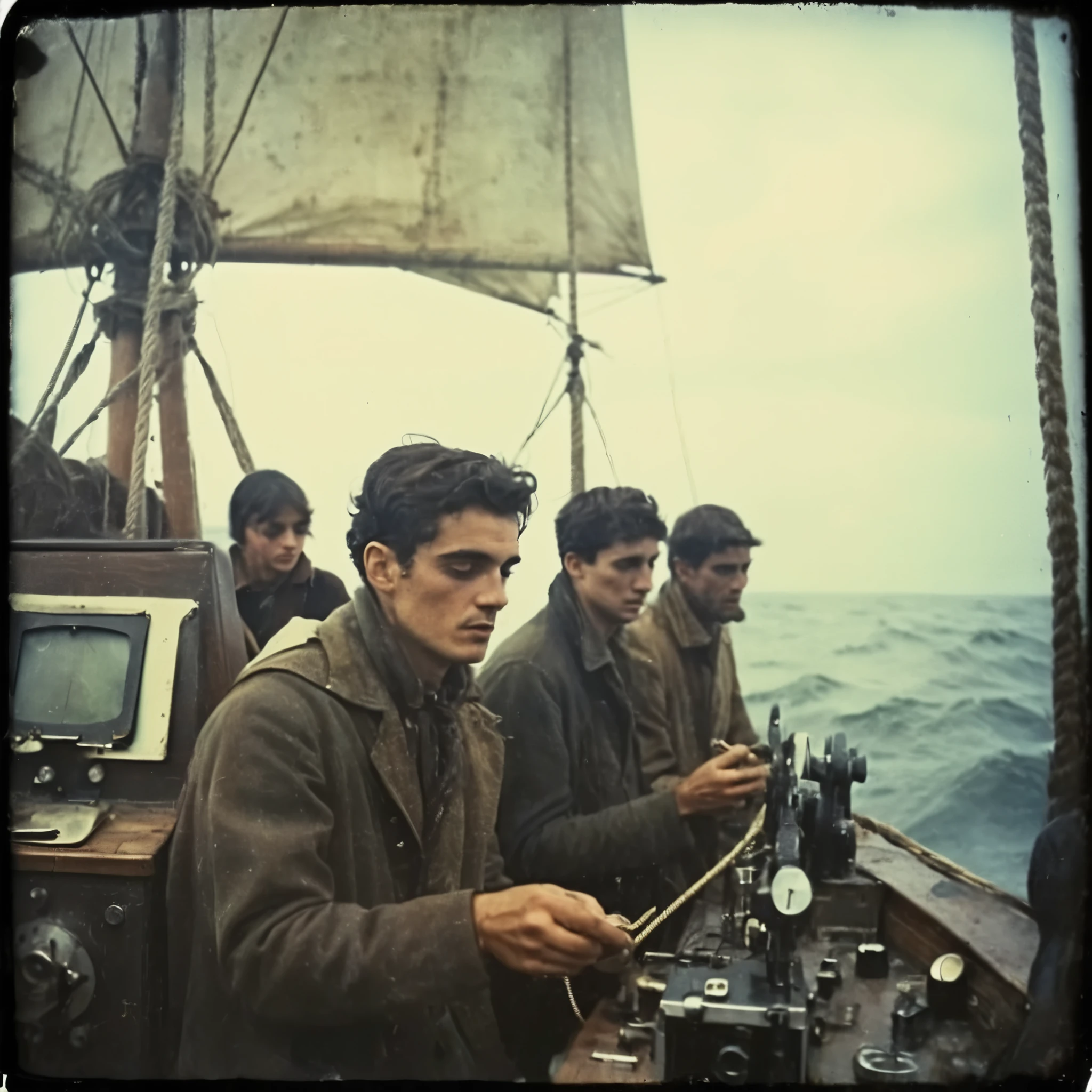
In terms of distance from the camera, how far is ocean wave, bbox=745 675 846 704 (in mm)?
2260

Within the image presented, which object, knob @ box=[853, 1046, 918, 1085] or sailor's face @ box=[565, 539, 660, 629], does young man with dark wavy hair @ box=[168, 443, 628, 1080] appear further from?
knob @ box=[853, 1046, 918, 1085]

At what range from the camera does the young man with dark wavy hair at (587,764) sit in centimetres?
225

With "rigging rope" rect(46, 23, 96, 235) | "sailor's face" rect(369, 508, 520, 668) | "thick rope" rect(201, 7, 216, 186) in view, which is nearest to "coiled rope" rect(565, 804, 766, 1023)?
"sailor's face" rect(369, 508, 520, 668)

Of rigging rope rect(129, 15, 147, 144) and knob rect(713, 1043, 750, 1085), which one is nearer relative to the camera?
knob rect(713, 1043, 750, 1085)

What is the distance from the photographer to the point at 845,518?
7.45 ft

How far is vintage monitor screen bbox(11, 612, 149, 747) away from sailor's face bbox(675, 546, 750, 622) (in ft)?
3.81

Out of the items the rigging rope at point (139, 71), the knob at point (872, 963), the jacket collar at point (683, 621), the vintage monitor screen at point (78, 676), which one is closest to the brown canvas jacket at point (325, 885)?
the vintage monitor screen at point (78, 676)

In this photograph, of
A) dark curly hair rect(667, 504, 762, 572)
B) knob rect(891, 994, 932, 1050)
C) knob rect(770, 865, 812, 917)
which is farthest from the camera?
dark curly hair rect(667, 504, 762, 572)

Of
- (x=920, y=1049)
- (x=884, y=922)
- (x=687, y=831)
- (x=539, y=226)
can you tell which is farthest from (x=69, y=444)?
(x=920, y=1049)

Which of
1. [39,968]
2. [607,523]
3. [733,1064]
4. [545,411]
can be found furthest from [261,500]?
[733,1064]

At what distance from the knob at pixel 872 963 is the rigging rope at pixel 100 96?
234 cm

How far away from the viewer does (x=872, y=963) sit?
2244 mm

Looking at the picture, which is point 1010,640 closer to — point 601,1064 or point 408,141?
point 601,1064

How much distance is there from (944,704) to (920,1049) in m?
0.70
